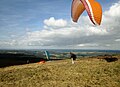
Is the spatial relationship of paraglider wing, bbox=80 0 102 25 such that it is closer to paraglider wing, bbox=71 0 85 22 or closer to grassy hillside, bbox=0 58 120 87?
paraglider wing, bbox=71 0 85 22

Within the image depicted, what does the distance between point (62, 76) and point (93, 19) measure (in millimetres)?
8193

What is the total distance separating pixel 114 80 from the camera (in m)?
18.6

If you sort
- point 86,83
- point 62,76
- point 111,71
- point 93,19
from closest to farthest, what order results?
point 93,19, point 86,83, point 62,76, point 111,71

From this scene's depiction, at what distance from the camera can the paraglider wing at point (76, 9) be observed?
66.6 feet

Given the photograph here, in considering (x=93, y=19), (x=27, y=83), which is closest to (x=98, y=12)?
(x=93, y=19)

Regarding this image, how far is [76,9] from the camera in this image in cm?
2111

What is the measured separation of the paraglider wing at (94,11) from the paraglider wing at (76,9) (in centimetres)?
381

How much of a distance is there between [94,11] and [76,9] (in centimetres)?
578

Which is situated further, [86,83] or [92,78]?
[92,78]

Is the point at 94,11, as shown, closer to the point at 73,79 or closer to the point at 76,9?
the point at 76,9

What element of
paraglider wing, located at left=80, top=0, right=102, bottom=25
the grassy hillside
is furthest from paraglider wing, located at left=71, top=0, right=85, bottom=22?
the grassy hillside

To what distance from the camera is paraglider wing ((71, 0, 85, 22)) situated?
20288mm

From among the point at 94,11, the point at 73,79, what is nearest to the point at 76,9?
the point at 94,11

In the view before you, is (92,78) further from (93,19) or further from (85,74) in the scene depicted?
(93,19)
